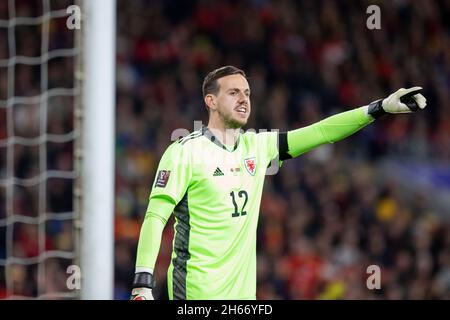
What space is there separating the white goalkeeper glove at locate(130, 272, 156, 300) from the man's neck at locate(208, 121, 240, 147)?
3.17 feet

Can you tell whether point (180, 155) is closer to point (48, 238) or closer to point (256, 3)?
point (48, 238)

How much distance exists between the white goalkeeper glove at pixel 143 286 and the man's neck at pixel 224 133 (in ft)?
3.17

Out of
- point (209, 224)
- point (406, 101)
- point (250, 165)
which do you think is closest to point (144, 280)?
point (209, 224)

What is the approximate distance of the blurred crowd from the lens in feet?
37.9

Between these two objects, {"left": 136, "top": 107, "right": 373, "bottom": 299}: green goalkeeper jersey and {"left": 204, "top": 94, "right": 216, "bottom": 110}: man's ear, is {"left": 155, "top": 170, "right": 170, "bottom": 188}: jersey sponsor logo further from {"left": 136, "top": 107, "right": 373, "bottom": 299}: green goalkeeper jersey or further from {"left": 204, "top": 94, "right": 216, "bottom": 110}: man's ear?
{"left": 204, "top": 94, "right": 216, "bottom": 110}: man's ear

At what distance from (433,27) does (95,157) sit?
31.0ft

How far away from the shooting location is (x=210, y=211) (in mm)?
5625

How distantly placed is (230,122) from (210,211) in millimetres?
538

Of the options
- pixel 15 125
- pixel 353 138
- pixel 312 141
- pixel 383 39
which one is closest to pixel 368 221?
pixel 353 138

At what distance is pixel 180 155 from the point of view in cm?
562

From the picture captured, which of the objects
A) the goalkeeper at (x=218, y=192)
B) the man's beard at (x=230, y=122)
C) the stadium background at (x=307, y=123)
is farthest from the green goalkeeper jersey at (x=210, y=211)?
the stadium background at (x=307, y=123)

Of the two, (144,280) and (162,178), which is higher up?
(162,178)

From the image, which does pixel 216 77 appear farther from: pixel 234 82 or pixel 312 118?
pixel 312 118

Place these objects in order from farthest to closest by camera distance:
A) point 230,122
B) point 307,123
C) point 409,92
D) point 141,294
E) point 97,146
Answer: point 307,123
point 97,146
point 230,122
point 409,92
point 141,294
